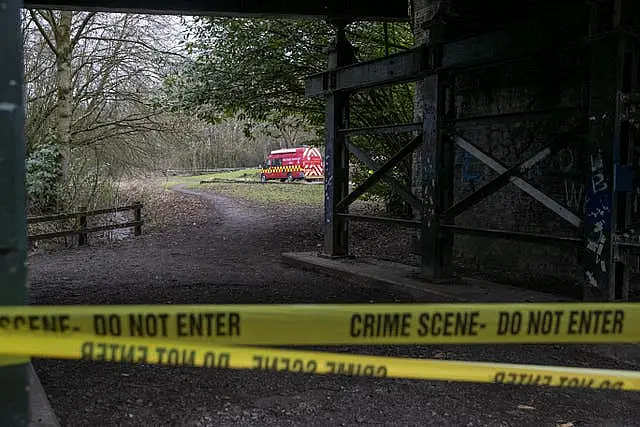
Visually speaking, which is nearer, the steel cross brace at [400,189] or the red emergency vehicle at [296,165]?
the steel cross brace at [400,189]

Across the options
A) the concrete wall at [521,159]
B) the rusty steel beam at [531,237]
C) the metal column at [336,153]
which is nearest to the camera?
the rusty steel beam at [531,237]

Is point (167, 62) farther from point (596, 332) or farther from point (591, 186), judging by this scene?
point (596, 332)

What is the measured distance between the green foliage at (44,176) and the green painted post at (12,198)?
17.7 metres

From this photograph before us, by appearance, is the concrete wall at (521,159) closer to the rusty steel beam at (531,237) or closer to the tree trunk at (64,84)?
the rusty steel beam at (531,237)

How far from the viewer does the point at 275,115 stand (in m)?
20.1

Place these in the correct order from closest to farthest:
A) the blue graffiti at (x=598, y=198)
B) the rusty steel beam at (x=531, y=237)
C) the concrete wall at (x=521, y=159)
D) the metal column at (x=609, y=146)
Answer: the metal column at (x=609, y=146) < the blue graffiti at (x=598, y=198) < the rusty steel beam at (x=531, y=237) < the concrete wall at (x=521, y=159)

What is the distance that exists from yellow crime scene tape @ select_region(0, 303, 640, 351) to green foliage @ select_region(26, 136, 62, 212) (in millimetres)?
17714

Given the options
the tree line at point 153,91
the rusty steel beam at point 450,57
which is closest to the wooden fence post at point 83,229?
the tree line at point 153,91

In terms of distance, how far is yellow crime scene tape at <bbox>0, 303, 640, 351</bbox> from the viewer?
2150 millimetres

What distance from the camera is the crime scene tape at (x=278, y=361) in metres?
2.05

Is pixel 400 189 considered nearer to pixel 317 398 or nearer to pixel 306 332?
pixel 317 398

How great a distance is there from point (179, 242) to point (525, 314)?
1399 cm

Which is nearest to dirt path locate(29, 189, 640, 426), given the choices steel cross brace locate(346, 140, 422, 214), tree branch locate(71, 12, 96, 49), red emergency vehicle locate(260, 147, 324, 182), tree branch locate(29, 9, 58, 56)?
steel cross brace locate(346, 140, 422, 214)

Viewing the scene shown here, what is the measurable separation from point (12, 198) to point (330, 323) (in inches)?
43.6
